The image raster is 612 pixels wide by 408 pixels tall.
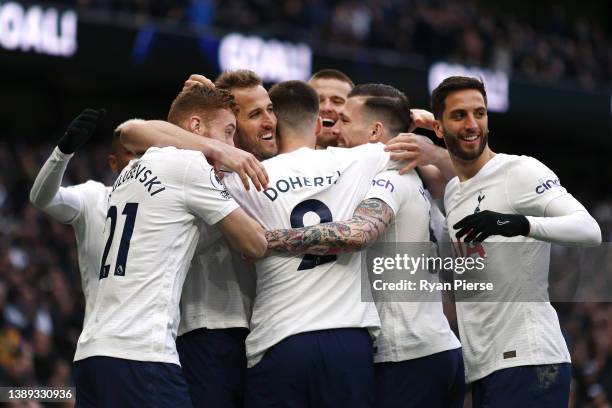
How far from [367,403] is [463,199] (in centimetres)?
127

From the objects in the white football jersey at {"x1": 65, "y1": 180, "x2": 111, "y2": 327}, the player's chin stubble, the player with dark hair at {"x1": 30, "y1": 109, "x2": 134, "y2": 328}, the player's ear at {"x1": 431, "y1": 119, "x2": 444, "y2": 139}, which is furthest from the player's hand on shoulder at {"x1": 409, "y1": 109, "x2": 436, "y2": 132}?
the white football jersey at {"x1": 65, "y1": 180, "x2": 111, "y2": 327}

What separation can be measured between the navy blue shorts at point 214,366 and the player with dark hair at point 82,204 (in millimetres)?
737

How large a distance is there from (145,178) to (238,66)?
14156 millimetres

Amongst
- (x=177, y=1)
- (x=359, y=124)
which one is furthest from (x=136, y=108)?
(x=359, y=124)

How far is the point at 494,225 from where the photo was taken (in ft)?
17.3

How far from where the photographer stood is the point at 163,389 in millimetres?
5184

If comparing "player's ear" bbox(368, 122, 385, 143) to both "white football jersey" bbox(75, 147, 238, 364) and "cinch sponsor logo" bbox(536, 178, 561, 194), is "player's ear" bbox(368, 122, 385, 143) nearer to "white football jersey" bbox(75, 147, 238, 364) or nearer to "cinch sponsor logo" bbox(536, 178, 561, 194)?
"cinch sponsor logo" bbox(536, 178, 561, 194)

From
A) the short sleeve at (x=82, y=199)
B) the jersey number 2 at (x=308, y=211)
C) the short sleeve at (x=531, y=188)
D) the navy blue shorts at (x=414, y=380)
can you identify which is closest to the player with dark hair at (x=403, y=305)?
the navy blue shorts at (x=414, y=380)

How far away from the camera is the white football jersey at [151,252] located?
5227 mm

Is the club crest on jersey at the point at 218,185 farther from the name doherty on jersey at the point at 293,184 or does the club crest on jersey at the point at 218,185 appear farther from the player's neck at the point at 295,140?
the player's neck at the point at 295,140

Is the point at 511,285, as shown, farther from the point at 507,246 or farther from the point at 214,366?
the point at 214,366

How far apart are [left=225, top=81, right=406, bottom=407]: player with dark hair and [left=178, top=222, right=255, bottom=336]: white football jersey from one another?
0.54 feet

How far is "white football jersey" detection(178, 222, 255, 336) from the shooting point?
5797mm

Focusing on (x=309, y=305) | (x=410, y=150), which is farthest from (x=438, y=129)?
(x=309, y=305)
